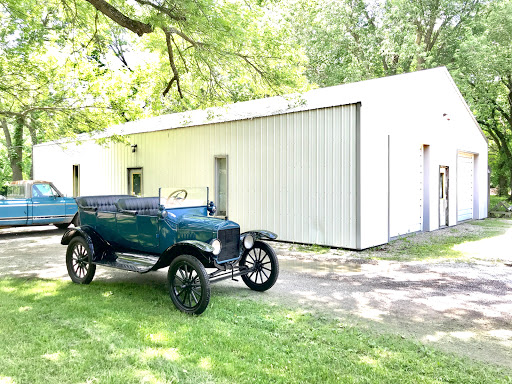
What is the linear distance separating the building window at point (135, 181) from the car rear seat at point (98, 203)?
7.74m

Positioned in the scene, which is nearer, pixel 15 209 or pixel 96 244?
pixel 96 244

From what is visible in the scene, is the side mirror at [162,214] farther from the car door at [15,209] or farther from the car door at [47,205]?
the car door at [47,205]

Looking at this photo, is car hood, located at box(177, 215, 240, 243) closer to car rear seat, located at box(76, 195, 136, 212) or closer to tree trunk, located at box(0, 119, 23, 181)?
car rear seat, located at box(76, 195, 136, 212)

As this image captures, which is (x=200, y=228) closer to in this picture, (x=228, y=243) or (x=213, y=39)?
(x=228, y=243)

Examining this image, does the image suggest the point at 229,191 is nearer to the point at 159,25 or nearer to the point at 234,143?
the point at 234,143

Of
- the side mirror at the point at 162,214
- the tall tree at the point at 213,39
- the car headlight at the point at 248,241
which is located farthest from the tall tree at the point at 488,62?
the side mirror at the point at 162,214

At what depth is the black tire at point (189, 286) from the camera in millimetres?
4340

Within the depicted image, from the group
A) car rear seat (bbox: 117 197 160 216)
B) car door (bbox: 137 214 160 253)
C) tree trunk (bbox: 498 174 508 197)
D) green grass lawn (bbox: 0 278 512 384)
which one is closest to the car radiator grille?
green grass lawn (bbox: 0 278 512 384)

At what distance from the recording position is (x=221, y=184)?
11.7 metres

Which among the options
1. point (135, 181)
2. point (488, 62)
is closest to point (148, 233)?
Result: point (135, 181)

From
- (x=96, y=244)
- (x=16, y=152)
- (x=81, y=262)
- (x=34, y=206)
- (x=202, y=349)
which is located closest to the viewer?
(x=202, y=349)

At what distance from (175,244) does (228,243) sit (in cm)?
72

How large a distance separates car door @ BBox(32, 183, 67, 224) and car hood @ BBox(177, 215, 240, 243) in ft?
28.1

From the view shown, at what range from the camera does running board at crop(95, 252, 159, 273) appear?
16.6 ft
